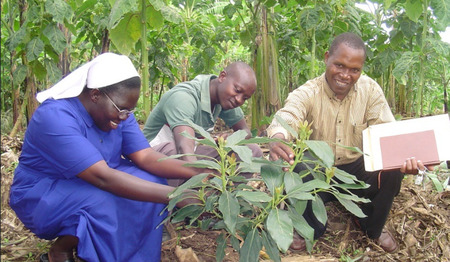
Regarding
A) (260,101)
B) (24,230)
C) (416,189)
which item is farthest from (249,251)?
(260,101)

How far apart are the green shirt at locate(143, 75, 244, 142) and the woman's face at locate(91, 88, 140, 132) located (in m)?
0.47

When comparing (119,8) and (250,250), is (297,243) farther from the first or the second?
(119,8)

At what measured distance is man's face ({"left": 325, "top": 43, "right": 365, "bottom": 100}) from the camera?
2.51 m

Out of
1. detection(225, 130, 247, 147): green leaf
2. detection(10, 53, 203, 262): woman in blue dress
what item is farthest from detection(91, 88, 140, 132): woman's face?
detection(225, 130, 247, 147): green leaf

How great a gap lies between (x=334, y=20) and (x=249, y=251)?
105 inches

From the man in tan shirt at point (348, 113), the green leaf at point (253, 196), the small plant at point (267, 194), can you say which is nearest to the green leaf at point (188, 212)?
the small plant at point (267, 194)

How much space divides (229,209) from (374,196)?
48.4 inches

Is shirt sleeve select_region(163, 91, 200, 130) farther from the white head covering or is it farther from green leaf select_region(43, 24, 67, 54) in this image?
green leaf select_region(43, 24, 67, 54)

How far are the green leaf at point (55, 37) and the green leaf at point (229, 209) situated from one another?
82.0 inches

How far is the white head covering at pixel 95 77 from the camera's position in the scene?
2053mm

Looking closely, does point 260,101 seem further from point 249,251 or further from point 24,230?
point 249,251

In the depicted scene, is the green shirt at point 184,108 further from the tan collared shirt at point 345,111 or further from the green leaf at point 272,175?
the green leaf at point 272,175

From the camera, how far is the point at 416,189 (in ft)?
10.6

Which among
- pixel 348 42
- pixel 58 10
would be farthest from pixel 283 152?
pixel 58 10
